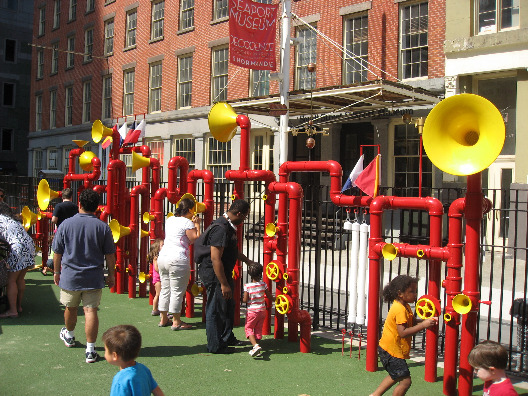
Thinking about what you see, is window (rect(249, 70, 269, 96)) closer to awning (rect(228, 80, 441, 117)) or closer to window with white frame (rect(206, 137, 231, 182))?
awning (rect(228, 80, 441, 117))

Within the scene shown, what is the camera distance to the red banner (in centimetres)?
1262

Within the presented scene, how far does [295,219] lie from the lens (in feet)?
20.6

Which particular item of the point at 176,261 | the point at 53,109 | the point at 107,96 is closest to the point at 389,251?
the point at 176,261

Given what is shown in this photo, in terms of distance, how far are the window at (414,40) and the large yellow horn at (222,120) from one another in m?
9.75

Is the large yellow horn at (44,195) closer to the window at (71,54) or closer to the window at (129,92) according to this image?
the window at (129,92)

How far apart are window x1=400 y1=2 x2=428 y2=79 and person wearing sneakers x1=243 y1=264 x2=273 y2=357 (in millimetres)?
11091

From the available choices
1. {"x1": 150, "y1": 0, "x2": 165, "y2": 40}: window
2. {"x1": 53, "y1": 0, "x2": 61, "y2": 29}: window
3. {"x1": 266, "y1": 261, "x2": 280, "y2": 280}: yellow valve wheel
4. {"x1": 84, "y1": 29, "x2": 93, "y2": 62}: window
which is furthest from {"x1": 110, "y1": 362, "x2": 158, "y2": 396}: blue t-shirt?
{"x1": 53, "y1": 0, "x2": 61, "y2": 29}: window

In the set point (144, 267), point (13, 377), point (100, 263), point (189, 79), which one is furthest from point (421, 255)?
point (189, 79)

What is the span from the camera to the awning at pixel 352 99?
13231 millimetres

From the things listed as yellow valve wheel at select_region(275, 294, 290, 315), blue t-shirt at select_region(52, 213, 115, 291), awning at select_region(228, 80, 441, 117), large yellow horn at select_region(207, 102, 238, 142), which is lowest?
yellow valve wheel at select_region(275, 294, 290, 315)

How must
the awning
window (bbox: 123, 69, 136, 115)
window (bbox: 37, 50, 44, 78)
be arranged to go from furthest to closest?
window (bbox: 37, 50, 44, 78)
window (bbox: 123, 69, 136, 115)
the awning

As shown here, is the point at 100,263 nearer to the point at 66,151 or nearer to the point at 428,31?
the point at 428,31

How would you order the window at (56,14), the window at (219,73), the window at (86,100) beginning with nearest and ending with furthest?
the window at (219,73) → the window at (86,100) → the window at (56,14)

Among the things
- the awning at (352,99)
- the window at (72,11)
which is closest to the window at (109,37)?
the window at (72,11)
